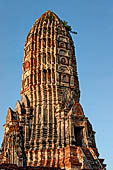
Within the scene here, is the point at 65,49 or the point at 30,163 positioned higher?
the point at 65,49

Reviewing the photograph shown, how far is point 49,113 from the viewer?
30.0 meters

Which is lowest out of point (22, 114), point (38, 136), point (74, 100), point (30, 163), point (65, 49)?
point (30, 163)

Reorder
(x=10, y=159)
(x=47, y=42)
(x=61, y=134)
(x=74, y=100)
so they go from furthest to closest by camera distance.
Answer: (x=47, y=42) → (x=74, y=100) → (x=61, y=134) → (x=10, y=159)

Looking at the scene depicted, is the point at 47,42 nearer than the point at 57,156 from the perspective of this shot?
No

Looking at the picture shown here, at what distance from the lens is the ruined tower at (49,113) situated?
87.8 feet

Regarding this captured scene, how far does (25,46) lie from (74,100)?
33.2 ft

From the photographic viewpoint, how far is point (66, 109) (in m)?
29.8

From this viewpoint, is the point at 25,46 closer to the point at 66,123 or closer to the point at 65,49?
the point at 65,49

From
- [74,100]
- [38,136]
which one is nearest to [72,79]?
[74,100]

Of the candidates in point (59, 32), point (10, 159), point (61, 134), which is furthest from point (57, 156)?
point (59, 32)

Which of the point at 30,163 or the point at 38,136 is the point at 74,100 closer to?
the point at 38,136

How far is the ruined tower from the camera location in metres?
26.8

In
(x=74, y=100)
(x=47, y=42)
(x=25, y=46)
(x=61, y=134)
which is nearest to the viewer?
(x=61, y=134)

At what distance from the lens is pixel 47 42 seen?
3431 centimetres
